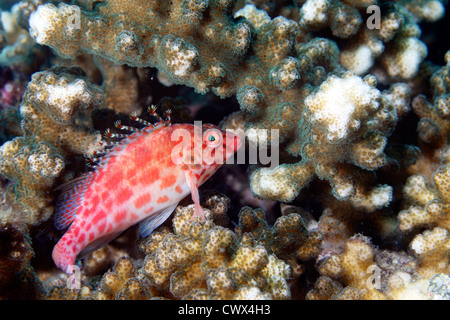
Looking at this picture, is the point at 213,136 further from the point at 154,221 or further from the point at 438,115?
the point at 438,115

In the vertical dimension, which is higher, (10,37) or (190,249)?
(10,37)

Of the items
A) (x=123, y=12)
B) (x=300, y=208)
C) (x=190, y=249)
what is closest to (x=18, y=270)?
(x=190, y=249)

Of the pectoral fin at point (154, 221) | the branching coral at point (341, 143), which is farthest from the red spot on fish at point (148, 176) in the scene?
the branching coral at point (341, 143)

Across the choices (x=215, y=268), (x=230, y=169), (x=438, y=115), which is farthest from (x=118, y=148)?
(x=438, y=115)

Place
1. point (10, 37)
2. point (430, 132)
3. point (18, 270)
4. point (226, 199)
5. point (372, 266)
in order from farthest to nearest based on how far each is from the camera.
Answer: point (10, 37), point (430, 132), point (226, 199), point (372, 266), point (18, 270)

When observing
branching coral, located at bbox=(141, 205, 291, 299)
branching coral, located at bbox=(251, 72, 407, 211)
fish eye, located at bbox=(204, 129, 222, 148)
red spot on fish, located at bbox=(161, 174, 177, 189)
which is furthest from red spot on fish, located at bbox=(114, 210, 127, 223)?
branching coral, located at bbox=(251, 72, 407, 211)

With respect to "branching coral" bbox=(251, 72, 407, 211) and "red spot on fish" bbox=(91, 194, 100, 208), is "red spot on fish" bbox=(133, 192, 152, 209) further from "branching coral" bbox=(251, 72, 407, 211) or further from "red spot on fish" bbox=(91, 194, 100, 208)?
"branching coral" bbox=(251, 72, 407, 211)

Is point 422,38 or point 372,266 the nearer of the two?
point 372,266

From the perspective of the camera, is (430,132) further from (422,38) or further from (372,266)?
(422,38)
